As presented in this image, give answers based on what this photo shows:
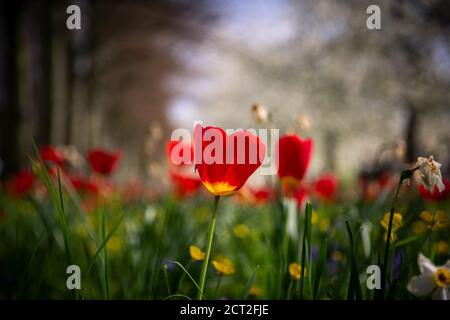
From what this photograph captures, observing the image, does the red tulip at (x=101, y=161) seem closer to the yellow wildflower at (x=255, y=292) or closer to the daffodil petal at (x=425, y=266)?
the yellow wildflower at (x=255, y=292)

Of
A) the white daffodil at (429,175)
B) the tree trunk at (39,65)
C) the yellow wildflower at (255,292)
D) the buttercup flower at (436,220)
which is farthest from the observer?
the tree trunk at (39,65)

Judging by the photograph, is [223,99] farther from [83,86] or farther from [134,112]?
[83,86]

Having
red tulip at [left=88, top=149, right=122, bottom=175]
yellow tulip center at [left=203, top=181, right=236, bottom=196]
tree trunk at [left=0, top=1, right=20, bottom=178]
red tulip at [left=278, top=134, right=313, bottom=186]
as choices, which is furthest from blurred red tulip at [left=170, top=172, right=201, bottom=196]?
tree trunk at [left=0, top=1, right=20, bottom=178]

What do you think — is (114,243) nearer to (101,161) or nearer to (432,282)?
(101,161)

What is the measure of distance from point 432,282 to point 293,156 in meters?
0.43

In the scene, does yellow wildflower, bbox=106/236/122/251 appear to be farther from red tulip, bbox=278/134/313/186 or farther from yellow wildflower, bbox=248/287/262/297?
red tulip, bbox=278/134/313/186

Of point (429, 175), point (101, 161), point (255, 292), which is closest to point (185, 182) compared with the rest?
point (101, 161)

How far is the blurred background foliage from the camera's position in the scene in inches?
145

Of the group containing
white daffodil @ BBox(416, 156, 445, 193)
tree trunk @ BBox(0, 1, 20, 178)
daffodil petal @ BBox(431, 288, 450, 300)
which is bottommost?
daffodil petal @ BBox(431, 288, 450, 300)

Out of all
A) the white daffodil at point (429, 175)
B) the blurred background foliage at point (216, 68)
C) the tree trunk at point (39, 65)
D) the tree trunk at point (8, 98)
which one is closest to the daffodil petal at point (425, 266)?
the white daffodil at point (429, 175)

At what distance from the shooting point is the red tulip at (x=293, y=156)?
107 cm

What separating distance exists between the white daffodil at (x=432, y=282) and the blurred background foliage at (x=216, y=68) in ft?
1.49

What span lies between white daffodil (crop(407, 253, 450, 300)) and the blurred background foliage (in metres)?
0.46
